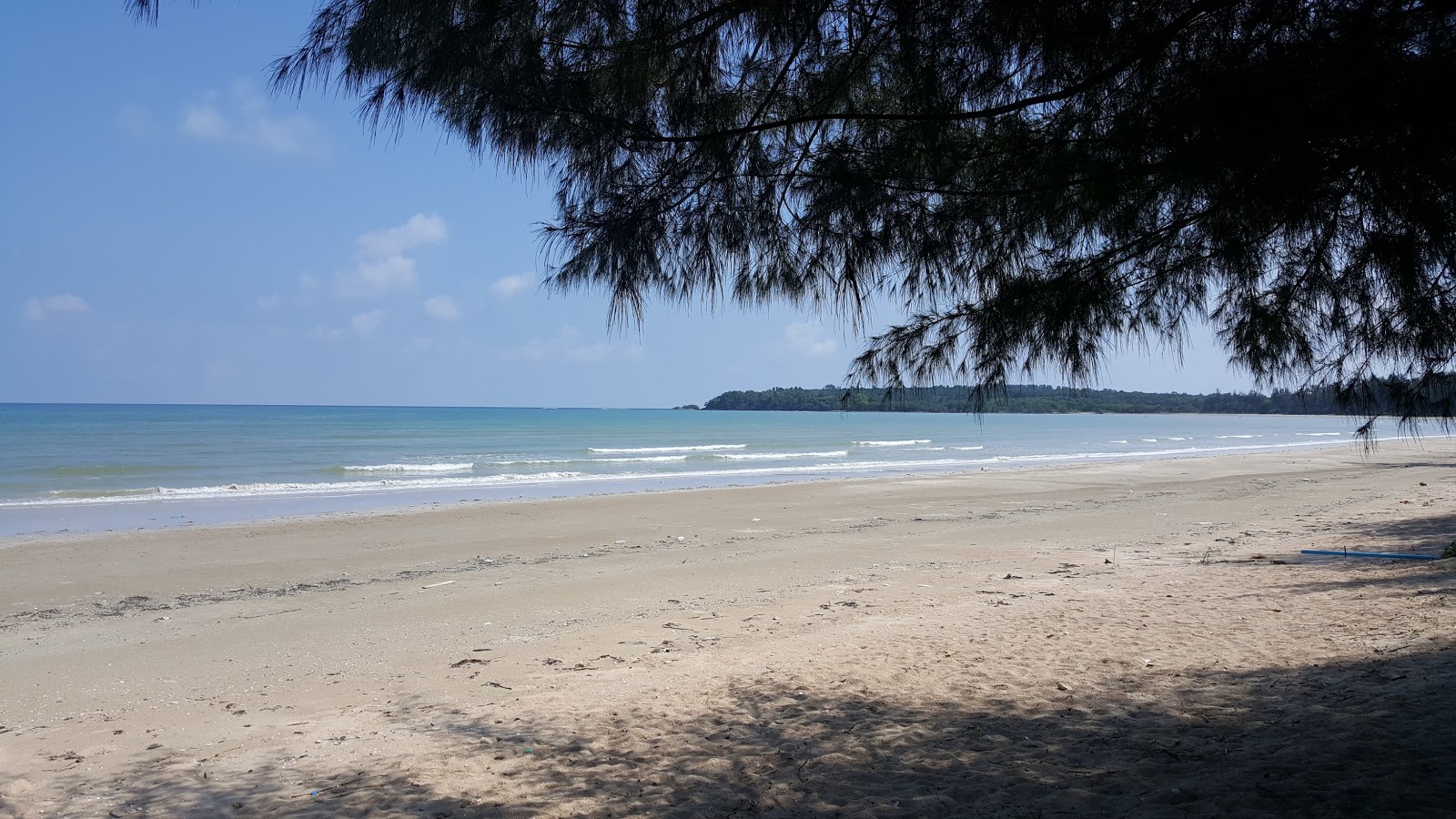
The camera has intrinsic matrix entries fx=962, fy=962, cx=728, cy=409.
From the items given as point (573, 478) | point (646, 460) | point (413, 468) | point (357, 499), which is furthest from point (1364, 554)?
point (646, 460)

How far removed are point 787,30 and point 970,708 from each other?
3.05m

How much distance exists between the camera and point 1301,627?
566cm

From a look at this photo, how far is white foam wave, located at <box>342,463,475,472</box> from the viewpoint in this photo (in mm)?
26125

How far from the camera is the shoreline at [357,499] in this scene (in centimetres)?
1487

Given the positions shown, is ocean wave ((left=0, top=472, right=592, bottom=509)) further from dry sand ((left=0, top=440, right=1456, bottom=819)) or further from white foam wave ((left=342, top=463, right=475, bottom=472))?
dry sand ((left=0, top=440, right=1456, bottom=819))

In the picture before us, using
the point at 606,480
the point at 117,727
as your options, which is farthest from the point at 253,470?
the point at 117,727

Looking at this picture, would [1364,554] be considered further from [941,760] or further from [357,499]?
[357,499]

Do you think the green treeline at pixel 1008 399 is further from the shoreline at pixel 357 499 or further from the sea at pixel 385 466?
the shoreline at pixel 357 499

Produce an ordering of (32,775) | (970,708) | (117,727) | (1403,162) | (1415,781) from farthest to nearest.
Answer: (117,727) → (970,708) → (32,775) → (1415,781) → (1403,162)

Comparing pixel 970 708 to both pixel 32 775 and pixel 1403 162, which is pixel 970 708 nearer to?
pixel 1403 162

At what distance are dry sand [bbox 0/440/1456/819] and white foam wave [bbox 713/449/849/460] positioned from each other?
809 inches

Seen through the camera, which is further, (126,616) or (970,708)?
(126,616)

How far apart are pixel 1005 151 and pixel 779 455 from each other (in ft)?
99.0

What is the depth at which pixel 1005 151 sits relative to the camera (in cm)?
351
